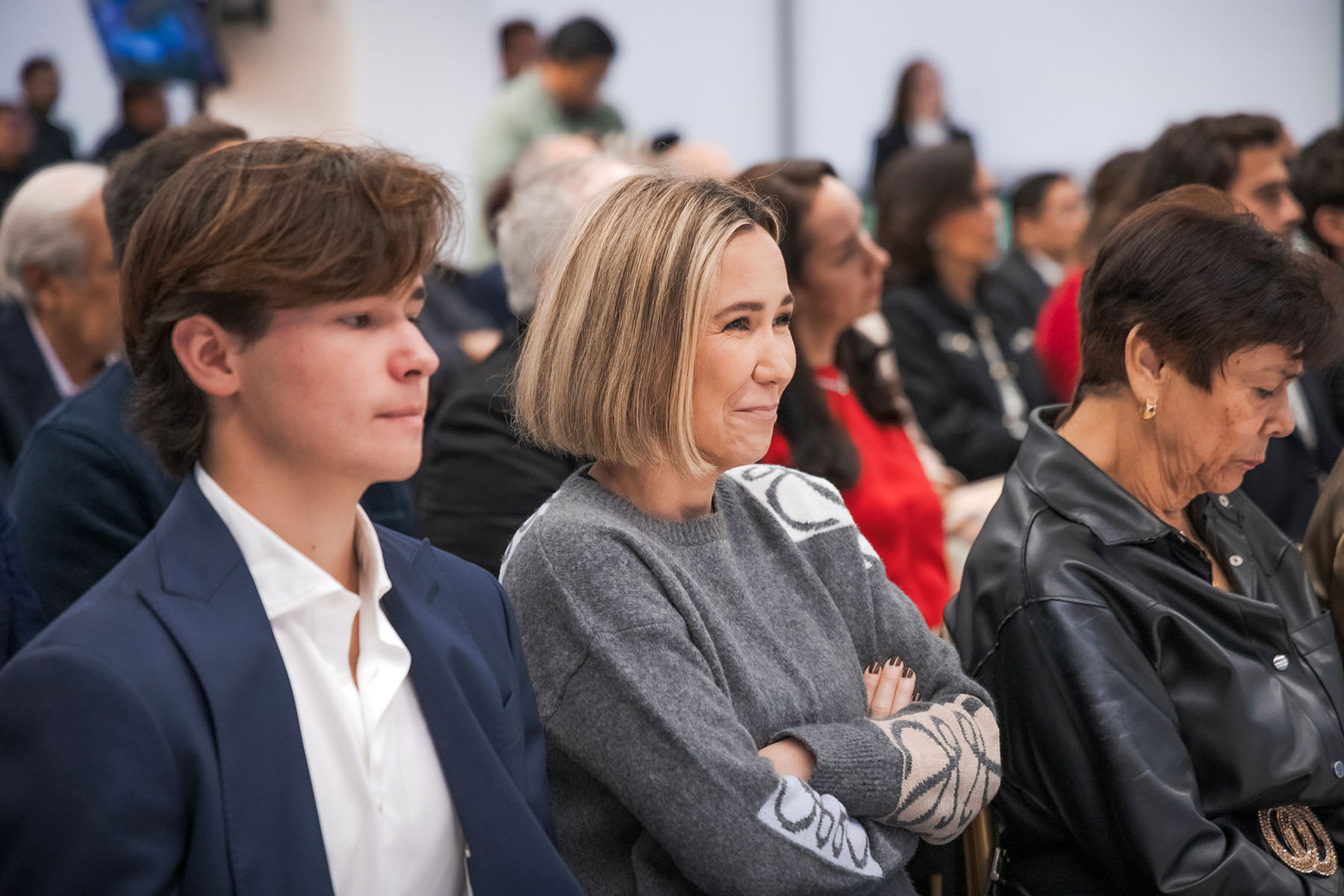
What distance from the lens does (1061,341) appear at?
13.1 ft

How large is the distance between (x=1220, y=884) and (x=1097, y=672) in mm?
291

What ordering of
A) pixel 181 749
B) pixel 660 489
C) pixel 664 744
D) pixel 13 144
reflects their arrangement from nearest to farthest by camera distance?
pixel 181 749, pixel 664 744, pixel 660 489, pixel 13 144

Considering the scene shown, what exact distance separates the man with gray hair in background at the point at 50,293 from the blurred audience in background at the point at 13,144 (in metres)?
4.23

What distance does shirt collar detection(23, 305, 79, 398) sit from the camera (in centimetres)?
289

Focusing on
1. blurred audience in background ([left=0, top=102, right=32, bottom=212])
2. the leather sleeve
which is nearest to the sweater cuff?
the leather sleeve

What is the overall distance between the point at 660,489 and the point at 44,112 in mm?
6724

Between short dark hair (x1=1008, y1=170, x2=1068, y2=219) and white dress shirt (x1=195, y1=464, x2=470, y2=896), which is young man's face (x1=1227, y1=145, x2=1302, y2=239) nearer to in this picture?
white dress shirt (x1=195, y1=464, x2=470, y2=896)

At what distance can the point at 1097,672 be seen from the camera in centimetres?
164

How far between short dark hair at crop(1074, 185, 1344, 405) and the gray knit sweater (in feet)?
1.86

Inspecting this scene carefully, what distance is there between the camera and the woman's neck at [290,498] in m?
1.21

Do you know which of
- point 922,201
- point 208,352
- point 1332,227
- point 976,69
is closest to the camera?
point 208,352

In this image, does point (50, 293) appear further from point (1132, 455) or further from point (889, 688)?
point (1132, 455)

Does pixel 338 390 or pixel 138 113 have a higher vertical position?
pixel 338 390

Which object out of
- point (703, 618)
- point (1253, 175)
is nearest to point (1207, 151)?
point (1253, 175)
